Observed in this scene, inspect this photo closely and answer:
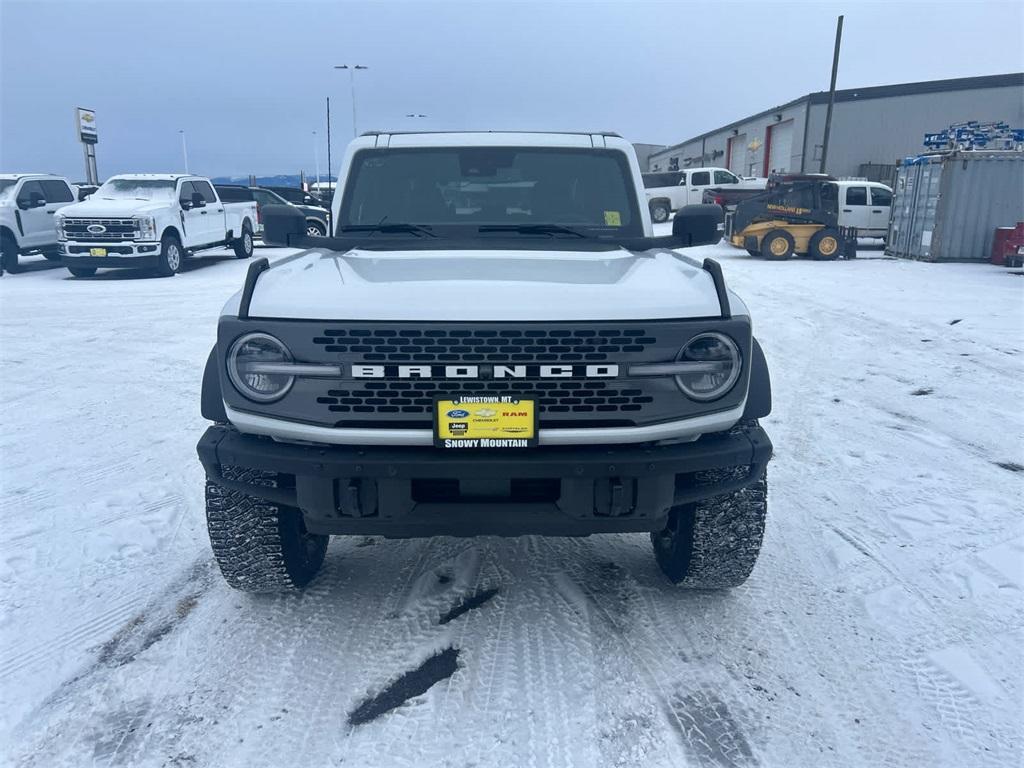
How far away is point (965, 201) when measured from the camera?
57.8ft

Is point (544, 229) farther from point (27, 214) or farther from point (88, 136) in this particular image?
point (88, 136)

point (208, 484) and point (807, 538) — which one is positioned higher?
point (208, 484)

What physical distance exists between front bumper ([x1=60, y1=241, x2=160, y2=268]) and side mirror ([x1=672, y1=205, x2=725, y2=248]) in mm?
13372

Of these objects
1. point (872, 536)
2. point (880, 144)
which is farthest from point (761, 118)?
point (872, 536)

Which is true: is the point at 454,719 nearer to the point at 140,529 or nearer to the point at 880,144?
the point at 140,529

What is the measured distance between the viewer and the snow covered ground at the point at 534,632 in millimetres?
2453

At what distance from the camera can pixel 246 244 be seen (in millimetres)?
19156

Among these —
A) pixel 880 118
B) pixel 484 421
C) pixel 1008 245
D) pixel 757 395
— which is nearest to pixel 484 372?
pixel 484 421

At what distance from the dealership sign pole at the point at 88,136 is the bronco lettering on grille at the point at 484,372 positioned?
92.6ft

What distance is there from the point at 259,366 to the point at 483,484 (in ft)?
2.94

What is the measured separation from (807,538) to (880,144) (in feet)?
140

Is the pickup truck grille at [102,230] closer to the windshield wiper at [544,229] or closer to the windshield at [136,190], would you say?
the windshield at [136,190]

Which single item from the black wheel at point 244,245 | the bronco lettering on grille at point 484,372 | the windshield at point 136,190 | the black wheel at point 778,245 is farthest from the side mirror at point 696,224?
the black wheel at point 244,245

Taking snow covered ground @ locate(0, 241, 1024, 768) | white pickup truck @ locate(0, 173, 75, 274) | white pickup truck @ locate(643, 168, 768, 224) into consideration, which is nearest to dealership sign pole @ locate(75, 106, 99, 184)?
white pickup truck @ locate(0, 173, 75, 274)
